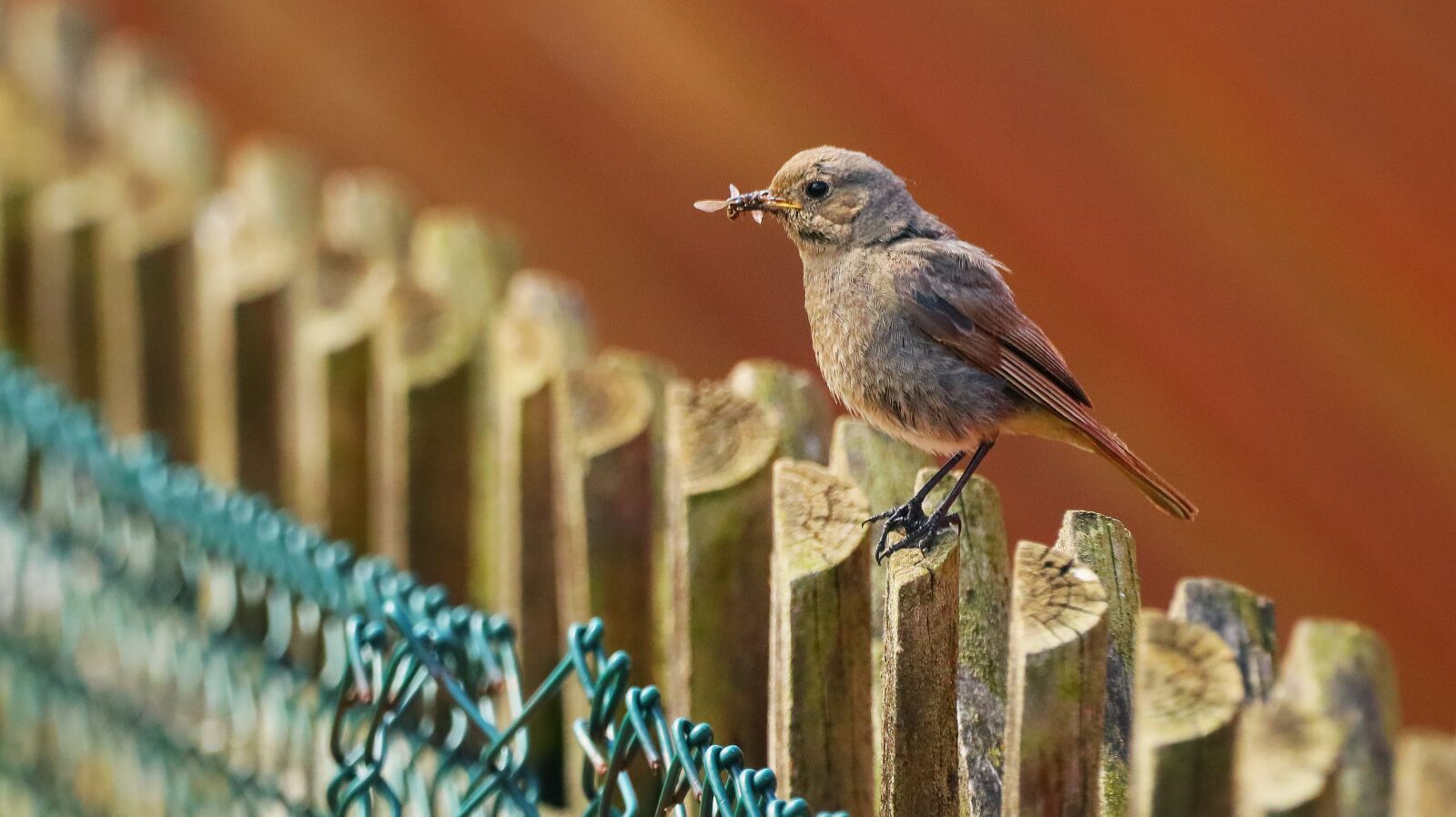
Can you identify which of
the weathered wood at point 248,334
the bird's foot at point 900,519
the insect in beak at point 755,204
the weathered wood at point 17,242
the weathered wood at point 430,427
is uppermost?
the weathered wood at point 17,242

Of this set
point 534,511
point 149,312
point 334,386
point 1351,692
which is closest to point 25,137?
point 149,312

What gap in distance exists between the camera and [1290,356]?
12.5 ft

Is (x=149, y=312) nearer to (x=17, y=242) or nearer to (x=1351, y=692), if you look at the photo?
(x=17, y=242)

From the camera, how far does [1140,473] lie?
Result: 179 cm

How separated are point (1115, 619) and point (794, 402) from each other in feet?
3.02

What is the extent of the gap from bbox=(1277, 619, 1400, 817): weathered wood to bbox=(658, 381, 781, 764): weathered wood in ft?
2.76

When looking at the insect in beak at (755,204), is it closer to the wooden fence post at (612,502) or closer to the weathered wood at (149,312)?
the wooden fence post at (612,502)

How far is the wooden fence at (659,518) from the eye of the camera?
6.46 feet

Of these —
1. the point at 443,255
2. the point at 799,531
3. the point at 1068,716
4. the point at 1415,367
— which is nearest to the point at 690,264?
the point at 443,255

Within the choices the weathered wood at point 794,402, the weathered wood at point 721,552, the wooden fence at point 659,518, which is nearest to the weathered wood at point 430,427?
the wooden fence at point 659,518

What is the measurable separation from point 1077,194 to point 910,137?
48cm

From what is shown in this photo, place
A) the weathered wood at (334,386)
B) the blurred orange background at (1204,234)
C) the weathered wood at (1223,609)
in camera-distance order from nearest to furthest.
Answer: the weathered wood at (1223,609) < the weathered wood at (334,386) < the blurred orange background at (1204,234)

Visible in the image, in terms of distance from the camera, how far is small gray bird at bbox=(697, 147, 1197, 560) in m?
2.05

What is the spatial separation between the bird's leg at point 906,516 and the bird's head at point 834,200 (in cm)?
32
